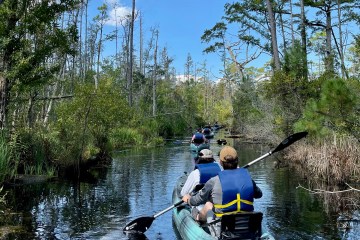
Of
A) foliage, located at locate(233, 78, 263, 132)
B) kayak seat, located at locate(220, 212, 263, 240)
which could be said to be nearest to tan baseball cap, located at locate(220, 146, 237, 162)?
kayak seat, located at locate(220, 212, 263, 240)

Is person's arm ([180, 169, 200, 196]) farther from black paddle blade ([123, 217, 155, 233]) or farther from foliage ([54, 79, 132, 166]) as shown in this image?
foliage ([54, 79, 132, 166])

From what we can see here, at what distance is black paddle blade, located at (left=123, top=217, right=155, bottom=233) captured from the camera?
7914mm

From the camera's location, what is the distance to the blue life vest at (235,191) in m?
5.42

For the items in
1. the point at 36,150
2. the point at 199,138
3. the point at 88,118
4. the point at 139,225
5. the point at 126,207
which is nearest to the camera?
the point at 139,225

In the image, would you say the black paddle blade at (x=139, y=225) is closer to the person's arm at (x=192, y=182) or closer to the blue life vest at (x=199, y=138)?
the person's arm at (x=192, y=182)

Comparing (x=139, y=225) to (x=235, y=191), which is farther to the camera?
(x=139, y=225)

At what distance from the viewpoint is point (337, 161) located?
12.3 m

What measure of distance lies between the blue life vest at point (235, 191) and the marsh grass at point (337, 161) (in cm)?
748

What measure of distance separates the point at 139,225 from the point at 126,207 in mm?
2205

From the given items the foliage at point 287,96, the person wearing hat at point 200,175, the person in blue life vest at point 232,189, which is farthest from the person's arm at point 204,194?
the foliage at point 287,96

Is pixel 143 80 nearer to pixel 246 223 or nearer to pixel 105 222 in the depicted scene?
pixel 105 222

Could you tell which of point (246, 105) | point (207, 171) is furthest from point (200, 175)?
point (246, 105)

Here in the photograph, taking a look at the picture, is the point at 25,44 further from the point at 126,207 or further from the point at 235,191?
the point at 235,191

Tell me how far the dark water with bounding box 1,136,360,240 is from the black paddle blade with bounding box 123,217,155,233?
0.47ft
